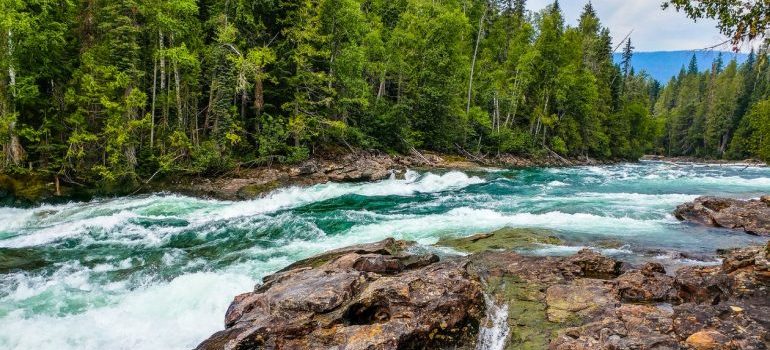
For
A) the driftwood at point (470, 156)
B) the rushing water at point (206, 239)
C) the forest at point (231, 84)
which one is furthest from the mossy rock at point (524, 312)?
the driftwood at point (470, 156)

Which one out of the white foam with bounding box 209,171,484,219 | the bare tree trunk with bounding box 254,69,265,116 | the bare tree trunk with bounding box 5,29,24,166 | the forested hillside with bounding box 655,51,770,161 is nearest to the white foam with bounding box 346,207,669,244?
the white foam with bounding box 209,171,484,219

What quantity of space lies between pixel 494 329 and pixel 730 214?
12.0 meters

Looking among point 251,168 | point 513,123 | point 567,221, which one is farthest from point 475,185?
point 513,123

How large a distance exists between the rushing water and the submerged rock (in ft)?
2.32

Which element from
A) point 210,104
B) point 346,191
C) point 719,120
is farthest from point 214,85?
point 719,120

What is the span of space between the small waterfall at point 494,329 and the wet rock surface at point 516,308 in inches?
1.3

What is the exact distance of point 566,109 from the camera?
1848 inches

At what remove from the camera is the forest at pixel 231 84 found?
18.0 meters

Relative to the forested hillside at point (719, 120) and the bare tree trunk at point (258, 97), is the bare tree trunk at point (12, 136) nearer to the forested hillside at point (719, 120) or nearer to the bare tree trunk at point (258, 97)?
the bare tree trunk at point (258, 97)

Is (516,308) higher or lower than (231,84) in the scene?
lower

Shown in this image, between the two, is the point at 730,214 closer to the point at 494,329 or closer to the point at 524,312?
the point at 524,312

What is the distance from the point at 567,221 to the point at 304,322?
10.0 meters

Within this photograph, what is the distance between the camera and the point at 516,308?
253 inches

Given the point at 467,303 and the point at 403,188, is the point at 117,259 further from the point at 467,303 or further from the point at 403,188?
the point at 403,188
